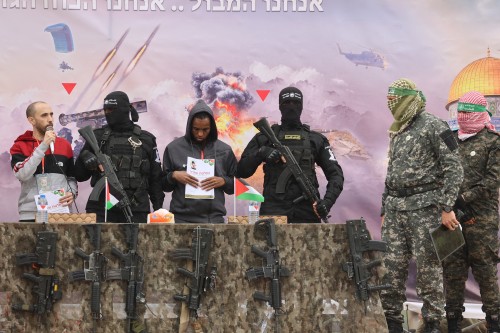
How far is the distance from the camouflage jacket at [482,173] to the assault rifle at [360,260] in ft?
5.67

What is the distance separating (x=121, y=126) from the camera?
5102 millimetres

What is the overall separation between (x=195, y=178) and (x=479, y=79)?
2.66 metres

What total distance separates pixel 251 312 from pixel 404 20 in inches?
130

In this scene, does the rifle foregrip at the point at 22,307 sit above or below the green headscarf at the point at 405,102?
below

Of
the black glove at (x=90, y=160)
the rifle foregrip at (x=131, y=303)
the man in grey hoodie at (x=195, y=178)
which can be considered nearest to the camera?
the rifle foregrip at (x=131, y=303)

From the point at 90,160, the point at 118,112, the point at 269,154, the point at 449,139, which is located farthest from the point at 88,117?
the point at 449,139

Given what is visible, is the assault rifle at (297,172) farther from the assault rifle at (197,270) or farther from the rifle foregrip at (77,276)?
the rifle foregrip at (77,276)

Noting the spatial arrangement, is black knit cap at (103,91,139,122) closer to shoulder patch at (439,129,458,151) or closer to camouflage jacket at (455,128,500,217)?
shoulder patch at (439,129,458,151)

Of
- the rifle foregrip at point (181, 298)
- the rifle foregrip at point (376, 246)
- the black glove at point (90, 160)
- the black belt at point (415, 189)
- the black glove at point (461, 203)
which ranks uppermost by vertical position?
the black glove at point (90, 160)

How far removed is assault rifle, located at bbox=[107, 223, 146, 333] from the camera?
3.83m

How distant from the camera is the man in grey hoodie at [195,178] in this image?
16.3 ft

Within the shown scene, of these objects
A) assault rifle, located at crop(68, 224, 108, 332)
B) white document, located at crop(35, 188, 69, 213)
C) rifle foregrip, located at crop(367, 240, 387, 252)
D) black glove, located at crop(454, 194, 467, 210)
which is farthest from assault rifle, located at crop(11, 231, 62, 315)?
black glove, located at crop(454, 194, 467, 210)

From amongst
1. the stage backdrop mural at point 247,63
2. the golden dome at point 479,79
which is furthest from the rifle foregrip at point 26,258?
the golden dome at point 479,79

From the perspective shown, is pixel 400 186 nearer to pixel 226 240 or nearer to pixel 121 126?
pixel 226 240
